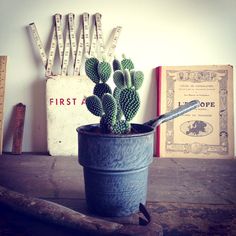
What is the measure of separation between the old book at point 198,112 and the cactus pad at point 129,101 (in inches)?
31.4

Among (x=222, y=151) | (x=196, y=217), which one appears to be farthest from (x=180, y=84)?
(x=196, y=217)

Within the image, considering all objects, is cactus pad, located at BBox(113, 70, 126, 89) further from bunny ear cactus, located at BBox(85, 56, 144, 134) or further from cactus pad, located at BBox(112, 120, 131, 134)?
cactus pad, located at BBox(112, 120, 131, 134)

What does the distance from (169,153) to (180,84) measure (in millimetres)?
376

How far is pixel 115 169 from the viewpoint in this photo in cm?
89

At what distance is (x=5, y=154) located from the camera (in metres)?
1.69

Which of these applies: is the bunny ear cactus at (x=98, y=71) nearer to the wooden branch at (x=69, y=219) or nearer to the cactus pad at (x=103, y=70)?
the cactus pad at (x=103, y=70)

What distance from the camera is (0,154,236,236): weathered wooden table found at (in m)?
0.84

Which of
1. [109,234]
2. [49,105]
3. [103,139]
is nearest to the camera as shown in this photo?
[109,234]

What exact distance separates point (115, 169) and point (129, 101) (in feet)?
0.65

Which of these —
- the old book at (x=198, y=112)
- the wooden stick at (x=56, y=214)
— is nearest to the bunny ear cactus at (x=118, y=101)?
the wooden stick at (x=56, y=214)

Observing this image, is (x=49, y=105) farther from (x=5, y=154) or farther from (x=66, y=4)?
(x=66, y=4)

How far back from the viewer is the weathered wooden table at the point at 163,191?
0.84m

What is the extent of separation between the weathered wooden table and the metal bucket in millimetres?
45

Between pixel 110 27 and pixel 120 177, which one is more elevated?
pixel 110 27
